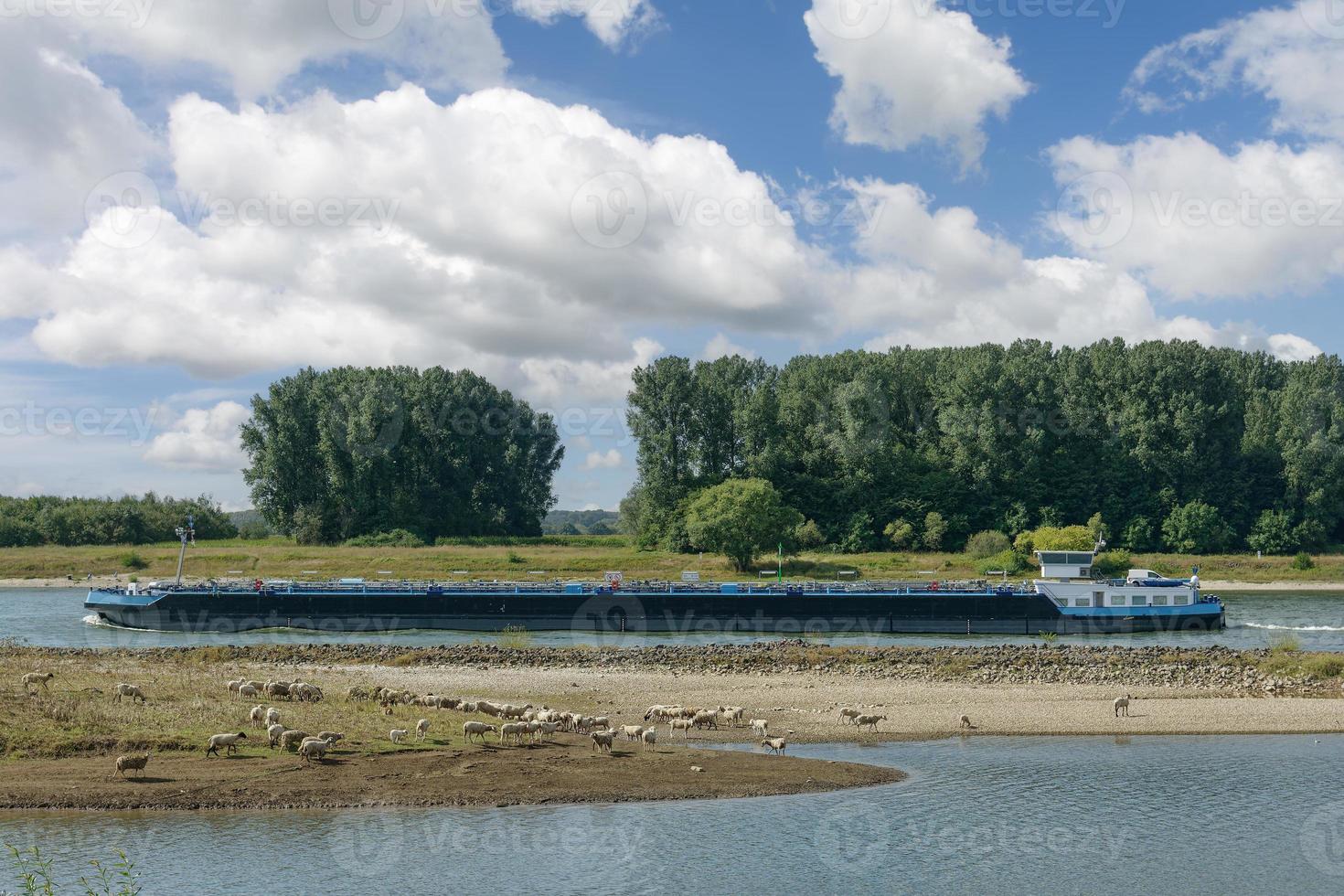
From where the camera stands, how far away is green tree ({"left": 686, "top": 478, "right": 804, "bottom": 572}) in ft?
353

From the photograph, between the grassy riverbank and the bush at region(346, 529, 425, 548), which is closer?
the grassy riverbank

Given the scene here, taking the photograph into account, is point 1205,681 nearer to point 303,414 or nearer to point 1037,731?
Answer: point 1037,731

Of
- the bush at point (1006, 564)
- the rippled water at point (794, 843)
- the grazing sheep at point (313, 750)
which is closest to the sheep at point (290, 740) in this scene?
the grazing sheep at point (313, 750)

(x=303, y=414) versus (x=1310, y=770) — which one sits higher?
(x=303, y=414)

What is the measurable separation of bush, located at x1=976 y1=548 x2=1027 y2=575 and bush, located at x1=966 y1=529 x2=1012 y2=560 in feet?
14.6

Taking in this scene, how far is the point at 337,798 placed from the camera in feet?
93.2

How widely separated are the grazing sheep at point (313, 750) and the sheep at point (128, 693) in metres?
10.5

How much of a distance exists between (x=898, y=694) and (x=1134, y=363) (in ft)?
319

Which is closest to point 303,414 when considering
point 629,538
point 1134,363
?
point 629,538

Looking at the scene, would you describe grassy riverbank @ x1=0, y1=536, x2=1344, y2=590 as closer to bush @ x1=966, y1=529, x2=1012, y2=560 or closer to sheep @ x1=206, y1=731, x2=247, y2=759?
bush @ x1=966, y1=529, x2=1012, y2=560

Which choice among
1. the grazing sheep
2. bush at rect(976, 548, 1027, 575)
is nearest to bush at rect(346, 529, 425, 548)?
bush at rect(976, 548, 1027, 575)

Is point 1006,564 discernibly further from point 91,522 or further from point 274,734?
point 91,522

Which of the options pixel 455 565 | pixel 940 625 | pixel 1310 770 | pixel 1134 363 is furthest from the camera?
pixel 1134 363

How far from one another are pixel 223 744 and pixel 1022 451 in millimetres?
108769
